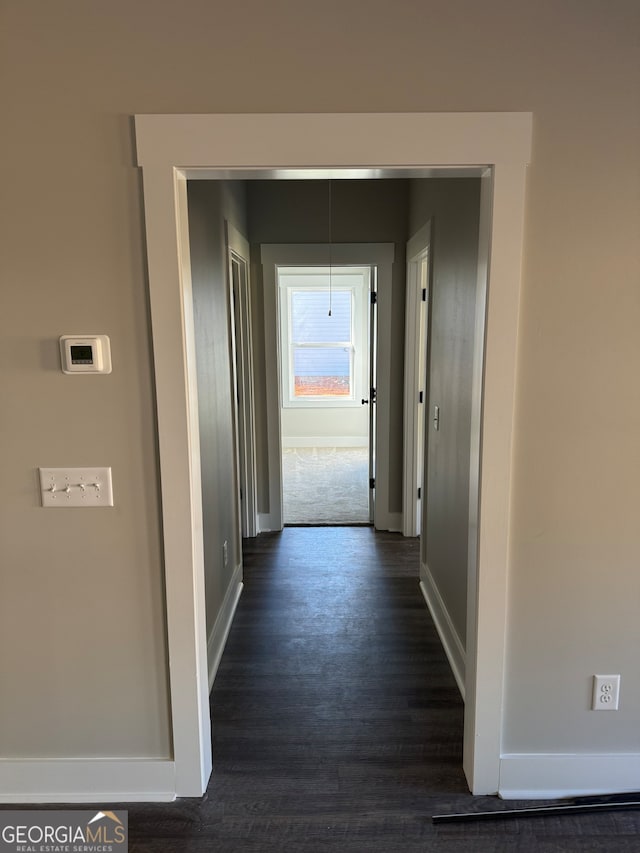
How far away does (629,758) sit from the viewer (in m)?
2.00

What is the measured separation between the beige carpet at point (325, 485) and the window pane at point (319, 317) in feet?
4.78

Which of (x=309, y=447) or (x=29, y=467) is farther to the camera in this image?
(x=309, y=447)

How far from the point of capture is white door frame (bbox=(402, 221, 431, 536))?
415 centimetres

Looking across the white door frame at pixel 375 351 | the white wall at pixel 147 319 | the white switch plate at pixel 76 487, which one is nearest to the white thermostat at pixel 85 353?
the white wall at pixel 147 319

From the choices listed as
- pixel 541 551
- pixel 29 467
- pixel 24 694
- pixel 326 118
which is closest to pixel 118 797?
pixel 24 694

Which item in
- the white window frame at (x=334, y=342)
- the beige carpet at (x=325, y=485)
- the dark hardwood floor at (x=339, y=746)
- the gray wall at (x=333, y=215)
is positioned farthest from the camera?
the white window frame at (x=334, y=342)

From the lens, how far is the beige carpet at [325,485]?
4.98 metres

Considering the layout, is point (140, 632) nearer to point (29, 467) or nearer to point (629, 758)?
point (29, 467)

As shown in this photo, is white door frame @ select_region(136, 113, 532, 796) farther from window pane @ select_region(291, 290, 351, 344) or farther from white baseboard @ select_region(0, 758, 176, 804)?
window pane @ select_region(291, 290, 351, 344)

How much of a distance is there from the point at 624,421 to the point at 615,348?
0.76ft

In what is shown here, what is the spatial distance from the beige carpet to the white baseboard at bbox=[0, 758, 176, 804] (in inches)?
113

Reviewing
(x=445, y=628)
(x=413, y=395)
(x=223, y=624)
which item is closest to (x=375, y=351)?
(x=413, y=395)

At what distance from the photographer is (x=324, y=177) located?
177 cm

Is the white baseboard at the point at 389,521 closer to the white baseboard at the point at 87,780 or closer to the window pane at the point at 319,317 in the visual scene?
the white baseboard at the point at 87,780
